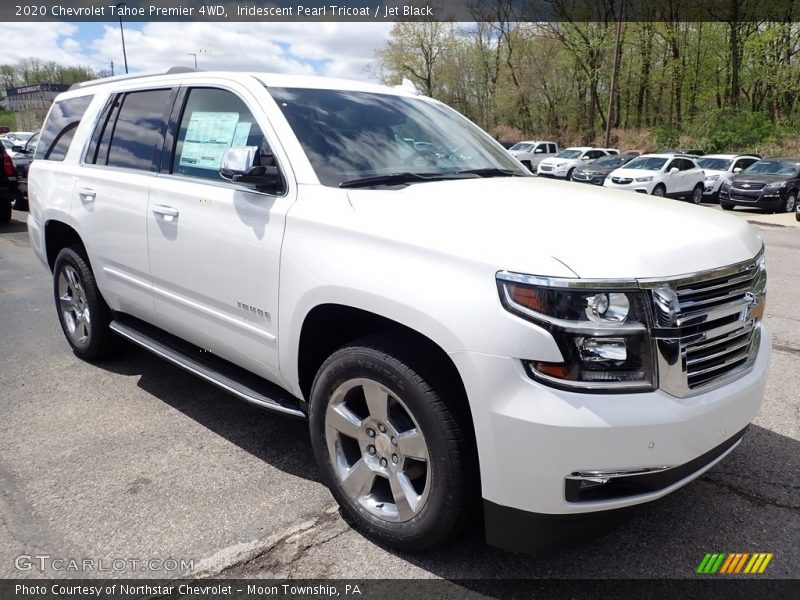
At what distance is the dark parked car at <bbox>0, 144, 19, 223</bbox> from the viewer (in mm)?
12242

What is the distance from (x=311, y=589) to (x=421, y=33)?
53680 mm

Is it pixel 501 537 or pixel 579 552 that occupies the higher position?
pixel 501 537

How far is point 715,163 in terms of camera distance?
24.2m

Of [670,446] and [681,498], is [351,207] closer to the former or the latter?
[670,446]

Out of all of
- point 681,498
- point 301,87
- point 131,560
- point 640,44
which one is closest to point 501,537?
point 681,498

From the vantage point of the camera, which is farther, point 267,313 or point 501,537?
point 267,313

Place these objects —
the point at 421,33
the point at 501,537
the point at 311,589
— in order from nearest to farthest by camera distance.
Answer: the point at 501,537 → the point at 311,589 → the point at 421,33

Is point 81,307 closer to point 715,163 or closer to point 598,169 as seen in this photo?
point 598,169

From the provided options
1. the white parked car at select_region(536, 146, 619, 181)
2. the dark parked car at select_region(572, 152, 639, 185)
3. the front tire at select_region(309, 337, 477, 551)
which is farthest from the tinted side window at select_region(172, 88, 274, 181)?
the white parked car at select_region(536, 146, 619, 181)

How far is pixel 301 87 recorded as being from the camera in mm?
3389

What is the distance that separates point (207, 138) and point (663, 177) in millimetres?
20377

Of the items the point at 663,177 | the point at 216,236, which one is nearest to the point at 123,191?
the point at 216,236

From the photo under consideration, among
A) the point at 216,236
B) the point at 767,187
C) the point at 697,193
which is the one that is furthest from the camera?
the point at 697,193

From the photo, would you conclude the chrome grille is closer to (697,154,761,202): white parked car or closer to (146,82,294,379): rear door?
(146,82,294,379): rear door
